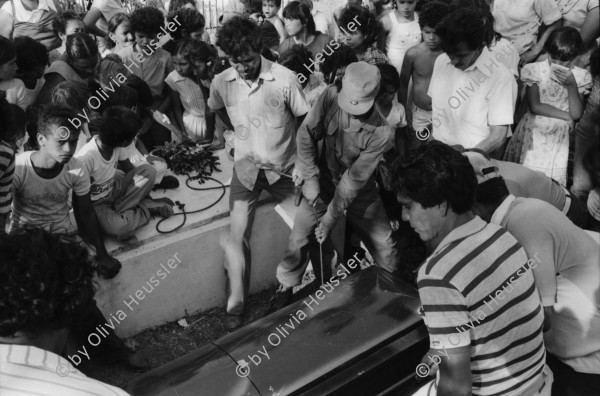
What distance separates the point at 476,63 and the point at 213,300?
2.42 m

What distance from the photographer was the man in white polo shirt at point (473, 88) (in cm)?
340

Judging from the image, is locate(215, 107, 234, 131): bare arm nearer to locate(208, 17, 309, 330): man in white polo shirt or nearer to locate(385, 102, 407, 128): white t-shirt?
locate(208, 17, 309, 330): man in white polo shirt

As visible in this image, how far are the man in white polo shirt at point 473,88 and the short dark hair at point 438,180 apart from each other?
1636 mm

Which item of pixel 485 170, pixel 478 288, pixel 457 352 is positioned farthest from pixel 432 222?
pixel 485 170

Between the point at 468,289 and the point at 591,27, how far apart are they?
4862 mm

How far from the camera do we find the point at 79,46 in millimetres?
4051

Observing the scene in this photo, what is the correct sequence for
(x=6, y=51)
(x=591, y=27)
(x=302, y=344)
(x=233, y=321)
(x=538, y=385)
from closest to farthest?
1. (x=538, y=385)
2. (x=302, y=344)
3. (x=6, y=51)
4. (x=233, y=321)
5. (x=591, y=27)

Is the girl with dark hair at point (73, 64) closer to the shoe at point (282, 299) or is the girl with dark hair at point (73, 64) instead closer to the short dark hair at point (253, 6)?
the shoe at point (282, 299)

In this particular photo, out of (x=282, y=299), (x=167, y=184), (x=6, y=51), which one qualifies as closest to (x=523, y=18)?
(x=282, y=299)

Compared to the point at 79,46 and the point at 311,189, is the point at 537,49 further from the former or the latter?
the point at 79,46

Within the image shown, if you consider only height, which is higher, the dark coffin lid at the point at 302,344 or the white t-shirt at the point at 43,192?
the white t-shirt at the point at 43,192

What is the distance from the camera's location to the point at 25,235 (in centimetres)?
171

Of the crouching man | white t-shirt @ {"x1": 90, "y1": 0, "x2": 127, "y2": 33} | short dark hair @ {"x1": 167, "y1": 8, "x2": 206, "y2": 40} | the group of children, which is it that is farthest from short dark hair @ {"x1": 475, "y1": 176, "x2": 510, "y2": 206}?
white t-shirt @ {"x1": 90, "y1": 0, "x2": 127, "y2": 33}

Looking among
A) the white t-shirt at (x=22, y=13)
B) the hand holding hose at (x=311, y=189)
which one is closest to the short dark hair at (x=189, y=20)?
the white t-shirt at (x=22, y=13)
